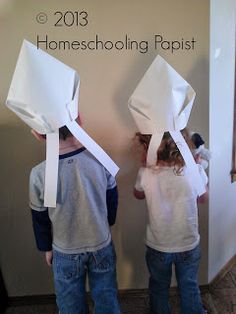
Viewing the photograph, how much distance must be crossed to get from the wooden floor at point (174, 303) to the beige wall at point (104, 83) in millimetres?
201

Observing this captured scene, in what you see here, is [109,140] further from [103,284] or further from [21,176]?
[103,284]

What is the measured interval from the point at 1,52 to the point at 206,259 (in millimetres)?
1472

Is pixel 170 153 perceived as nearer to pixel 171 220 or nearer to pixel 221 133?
pixel 171 220

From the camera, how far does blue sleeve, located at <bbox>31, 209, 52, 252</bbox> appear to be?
126 centimetres

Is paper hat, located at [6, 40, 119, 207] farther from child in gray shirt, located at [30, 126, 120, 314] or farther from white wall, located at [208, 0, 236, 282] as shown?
white wall, located at [208, 0, 236, 282]

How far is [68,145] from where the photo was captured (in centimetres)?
121

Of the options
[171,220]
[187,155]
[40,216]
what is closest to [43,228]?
[40,216]

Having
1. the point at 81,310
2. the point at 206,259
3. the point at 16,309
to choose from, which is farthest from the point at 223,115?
the point at 16,309

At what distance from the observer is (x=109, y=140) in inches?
62.9

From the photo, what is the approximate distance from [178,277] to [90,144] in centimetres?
74

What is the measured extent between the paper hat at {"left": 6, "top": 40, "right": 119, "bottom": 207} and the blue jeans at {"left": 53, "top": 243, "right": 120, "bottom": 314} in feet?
0.88

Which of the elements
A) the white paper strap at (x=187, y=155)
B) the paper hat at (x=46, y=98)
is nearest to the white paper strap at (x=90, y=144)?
the paper hat at (x=46, y=98)

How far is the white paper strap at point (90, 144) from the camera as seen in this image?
3.76 feet

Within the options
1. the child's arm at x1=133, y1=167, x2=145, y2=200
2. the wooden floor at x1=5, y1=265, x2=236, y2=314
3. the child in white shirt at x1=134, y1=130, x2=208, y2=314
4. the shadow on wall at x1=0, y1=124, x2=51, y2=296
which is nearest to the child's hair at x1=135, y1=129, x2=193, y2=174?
the child in white shirt at x1=134, y1=130, x2=208, y2=314
